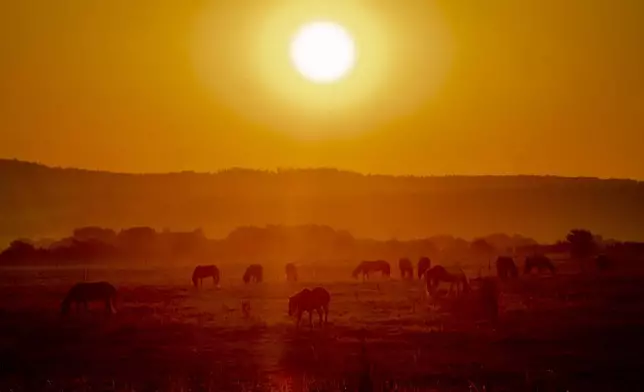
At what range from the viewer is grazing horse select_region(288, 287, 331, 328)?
63.7 ft

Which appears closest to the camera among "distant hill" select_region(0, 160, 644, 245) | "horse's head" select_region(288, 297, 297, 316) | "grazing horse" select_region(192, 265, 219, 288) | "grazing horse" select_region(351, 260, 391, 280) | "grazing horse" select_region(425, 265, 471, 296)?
"horse's head" select_region(288, 297, 297, 316)

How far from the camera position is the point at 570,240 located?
74.7 ft

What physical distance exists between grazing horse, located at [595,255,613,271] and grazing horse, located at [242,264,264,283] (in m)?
7.11

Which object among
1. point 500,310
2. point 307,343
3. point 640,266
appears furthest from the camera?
point 640,266

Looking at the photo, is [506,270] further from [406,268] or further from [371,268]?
[371,268]

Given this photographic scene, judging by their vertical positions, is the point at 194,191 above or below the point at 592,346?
above

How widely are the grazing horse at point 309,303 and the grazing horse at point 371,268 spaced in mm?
2094

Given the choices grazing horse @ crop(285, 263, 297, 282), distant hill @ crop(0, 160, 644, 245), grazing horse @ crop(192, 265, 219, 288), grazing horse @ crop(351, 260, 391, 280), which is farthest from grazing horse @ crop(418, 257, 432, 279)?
grazing horse @ crop(192, 265, 219, 288)

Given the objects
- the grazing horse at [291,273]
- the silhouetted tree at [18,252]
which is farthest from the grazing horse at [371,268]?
the silhouetted tree at [18,252]

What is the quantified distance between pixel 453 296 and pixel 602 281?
A: 10.4 ft

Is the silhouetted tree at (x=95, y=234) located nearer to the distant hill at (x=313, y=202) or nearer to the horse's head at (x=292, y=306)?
the distant hill at (x=313, y=202)

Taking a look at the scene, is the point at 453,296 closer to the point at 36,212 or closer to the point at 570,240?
the point at 570,240

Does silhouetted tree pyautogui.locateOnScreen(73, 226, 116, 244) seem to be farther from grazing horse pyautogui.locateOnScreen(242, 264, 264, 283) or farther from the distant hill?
grazing horse pyautogui.locateOnScreen(242, 264, 264, 283)

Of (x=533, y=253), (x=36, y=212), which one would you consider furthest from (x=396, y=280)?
(x=36, y=212)
